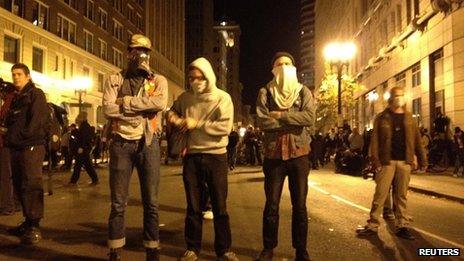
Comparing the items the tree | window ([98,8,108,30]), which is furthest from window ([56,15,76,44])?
the tree

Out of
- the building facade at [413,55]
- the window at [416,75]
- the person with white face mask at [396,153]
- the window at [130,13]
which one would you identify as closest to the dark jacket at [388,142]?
the person with white face mask at [396,153]

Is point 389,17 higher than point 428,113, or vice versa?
point 389,17

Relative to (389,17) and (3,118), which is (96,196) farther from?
(389,17)

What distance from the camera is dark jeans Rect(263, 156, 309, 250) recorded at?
213 inches

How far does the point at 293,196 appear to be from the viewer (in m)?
5.46

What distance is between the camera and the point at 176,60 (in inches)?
3467

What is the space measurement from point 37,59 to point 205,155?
Result: 3367cm

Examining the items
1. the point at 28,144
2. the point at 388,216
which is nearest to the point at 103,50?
the point at 388,216

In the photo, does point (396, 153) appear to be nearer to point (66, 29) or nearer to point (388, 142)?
point (388, 142)

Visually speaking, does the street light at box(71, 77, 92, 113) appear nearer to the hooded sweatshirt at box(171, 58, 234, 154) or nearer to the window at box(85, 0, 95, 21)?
the window at box(85, 0, 95, 21)

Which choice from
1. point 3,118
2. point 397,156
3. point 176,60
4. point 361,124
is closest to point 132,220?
point 3,118

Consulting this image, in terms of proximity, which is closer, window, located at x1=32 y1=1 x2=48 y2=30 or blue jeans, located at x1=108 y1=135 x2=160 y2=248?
blue jeans, located at x1=108 y1=135 x2=160 y2=248

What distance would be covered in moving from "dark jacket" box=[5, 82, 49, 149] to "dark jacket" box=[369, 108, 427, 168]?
4280mm

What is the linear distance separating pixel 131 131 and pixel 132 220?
335 centimetres
